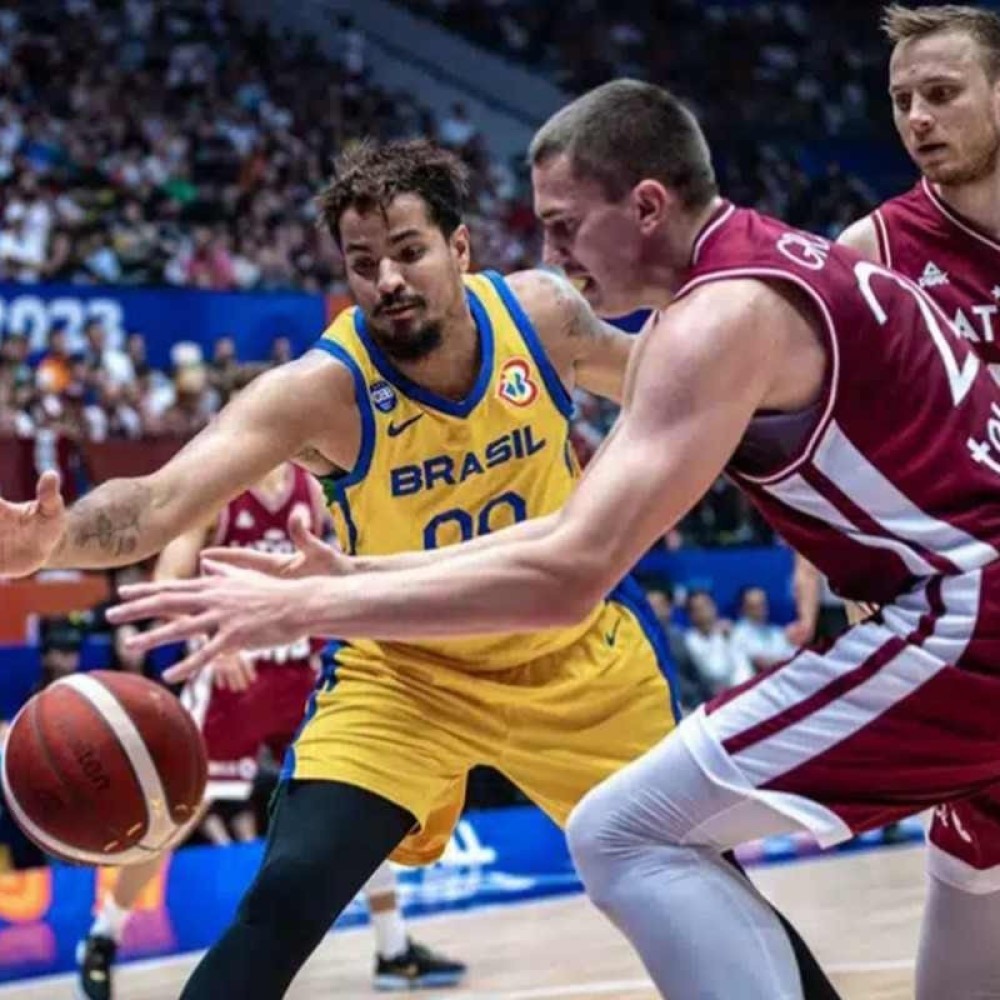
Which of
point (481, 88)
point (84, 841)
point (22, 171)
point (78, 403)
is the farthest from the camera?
point (481, 88)

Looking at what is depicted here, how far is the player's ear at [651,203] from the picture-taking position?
10.3 ft

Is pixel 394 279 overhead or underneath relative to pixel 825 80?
underneath

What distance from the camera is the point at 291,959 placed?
3709 millimetres

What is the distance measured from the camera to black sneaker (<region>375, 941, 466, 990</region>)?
6.24m

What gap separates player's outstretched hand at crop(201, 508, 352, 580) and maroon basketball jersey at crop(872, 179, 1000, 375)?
1865 millimetres

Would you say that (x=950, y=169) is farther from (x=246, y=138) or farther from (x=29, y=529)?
(x=246, y=138)

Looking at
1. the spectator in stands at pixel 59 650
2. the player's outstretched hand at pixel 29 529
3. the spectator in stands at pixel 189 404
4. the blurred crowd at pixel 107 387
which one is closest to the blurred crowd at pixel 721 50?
the blurred crowd at pixel 107 387

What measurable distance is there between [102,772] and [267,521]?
327 centimetres

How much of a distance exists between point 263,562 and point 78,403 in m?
8.70

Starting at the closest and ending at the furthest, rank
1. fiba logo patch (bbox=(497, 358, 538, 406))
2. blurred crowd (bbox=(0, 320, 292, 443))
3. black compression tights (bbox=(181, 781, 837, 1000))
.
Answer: black compression tights (bbox=(181, 781, 837, 1000)) < fiba logo patch (bbox=(497, 358, 538, 406)) < blurred crowd (bbox=(0, 320, 292, 443))

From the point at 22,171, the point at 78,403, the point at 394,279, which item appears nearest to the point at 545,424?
the point at 394,279

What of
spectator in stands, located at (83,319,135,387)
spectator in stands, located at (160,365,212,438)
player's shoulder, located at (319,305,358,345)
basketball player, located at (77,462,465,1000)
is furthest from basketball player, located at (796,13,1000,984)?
spectator in stands, located at (83,319,135,387)

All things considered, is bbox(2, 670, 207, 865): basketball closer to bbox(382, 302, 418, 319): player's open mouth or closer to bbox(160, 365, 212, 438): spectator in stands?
bbox(382, 302, 418, 319): player's open mouth

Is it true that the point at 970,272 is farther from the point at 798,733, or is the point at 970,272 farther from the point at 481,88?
the point at 481,88
